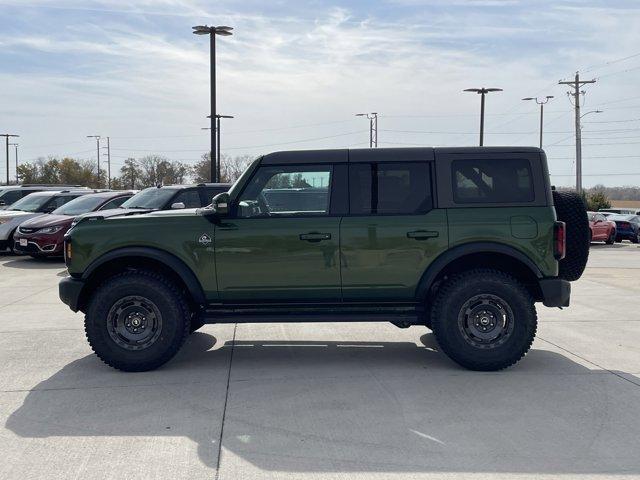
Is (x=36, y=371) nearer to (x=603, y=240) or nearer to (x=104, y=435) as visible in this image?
(x=104, y=435)

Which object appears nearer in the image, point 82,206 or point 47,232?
point 47,232

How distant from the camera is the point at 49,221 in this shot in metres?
15.2

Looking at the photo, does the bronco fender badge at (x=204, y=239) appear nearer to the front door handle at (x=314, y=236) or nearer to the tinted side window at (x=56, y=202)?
the front door handle at (x=314, y=236)

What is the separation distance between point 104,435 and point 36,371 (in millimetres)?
1934

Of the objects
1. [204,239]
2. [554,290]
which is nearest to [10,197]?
[204,239]

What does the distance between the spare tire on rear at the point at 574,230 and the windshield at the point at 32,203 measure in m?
15.0

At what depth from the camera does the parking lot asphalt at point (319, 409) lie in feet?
13.2

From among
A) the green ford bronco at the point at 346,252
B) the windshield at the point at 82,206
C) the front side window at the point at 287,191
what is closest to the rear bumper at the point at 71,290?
the green ford bronco at the point at 346,252

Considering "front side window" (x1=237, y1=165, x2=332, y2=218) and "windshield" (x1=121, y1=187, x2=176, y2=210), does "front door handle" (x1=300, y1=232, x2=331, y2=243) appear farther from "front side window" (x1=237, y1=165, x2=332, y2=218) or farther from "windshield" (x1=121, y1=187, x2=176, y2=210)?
"windshield" (x1=121, y1=187, x2=176, y2=210)

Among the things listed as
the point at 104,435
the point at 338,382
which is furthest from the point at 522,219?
the point at 104,435

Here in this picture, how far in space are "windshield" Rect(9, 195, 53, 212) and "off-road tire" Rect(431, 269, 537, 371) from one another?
48.1ft

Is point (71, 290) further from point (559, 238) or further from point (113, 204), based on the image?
point (113, 204)

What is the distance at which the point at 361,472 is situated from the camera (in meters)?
3.89

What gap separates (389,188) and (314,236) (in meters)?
0.82
